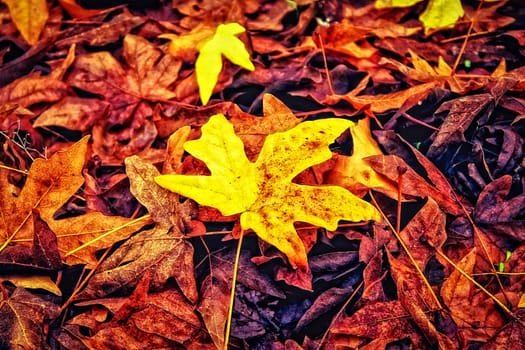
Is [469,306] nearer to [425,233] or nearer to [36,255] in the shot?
[425,233]

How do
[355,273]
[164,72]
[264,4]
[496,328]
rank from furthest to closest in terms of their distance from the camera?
[264,4]
[164,72]
[355,273]
[496,328]

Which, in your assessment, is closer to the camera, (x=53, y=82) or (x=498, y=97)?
(x=498, y=97)

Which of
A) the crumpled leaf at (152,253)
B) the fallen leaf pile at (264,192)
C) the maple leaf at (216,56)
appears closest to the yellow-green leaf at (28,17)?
the fallen leaf pile at (264,192)

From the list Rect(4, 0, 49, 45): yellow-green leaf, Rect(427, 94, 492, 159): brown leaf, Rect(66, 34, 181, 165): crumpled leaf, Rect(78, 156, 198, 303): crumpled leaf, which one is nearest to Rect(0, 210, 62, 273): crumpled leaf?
Rect(78, 156, 198, 303): crumpled leaf

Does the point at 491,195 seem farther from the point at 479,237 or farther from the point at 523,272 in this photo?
the point at 523,272

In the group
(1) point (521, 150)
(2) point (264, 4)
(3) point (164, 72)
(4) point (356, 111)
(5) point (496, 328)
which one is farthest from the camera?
(2) point (264, 4)

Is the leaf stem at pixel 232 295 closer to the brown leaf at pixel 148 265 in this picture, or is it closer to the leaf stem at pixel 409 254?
the brown leaf at pixel 148 265

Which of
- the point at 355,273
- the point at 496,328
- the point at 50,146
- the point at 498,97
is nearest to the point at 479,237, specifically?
the point at 496,328

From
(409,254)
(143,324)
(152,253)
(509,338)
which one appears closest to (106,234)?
(152,253)
